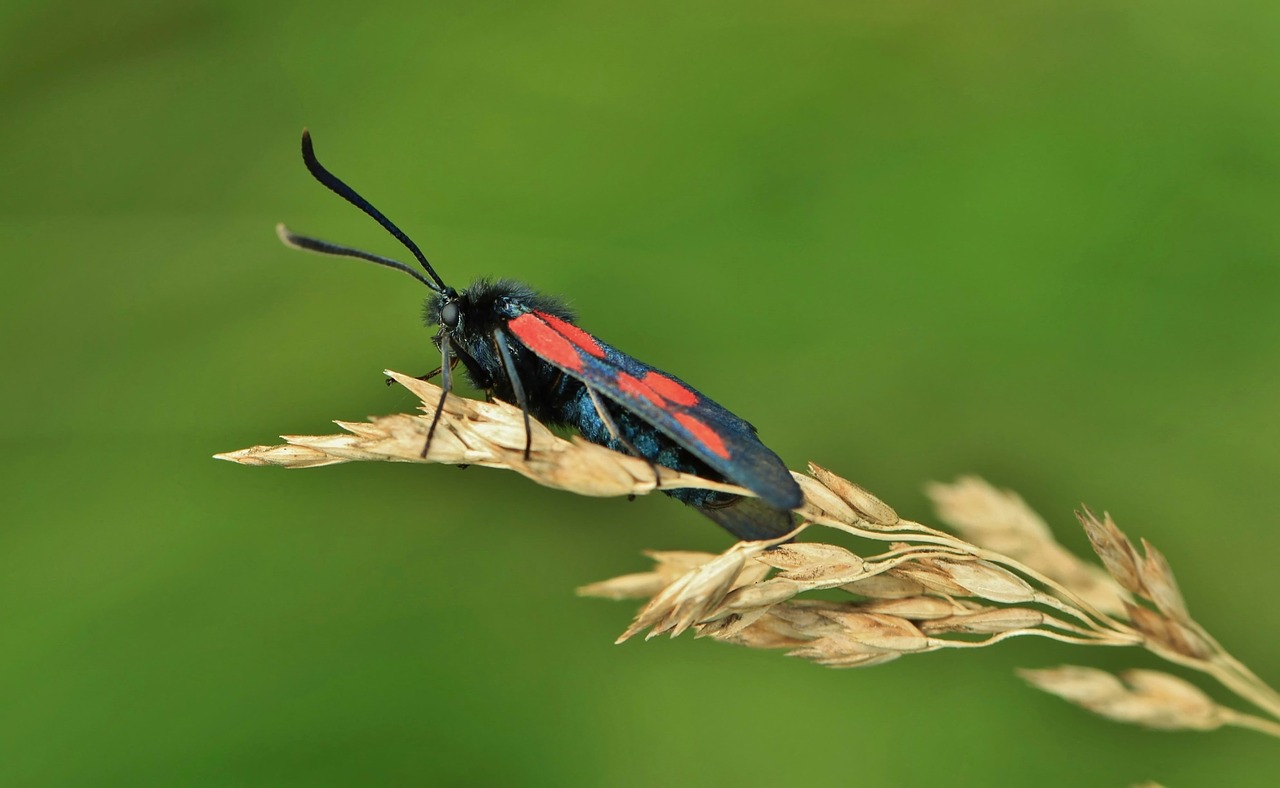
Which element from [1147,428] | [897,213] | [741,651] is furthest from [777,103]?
[741,651]

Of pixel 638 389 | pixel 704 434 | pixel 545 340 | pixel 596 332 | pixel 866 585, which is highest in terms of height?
pixel 596 332

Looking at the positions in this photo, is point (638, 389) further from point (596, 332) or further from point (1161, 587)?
point (1161, 587)

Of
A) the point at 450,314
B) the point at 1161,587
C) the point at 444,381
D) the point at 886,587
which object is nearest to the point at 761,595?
the point at 886,587

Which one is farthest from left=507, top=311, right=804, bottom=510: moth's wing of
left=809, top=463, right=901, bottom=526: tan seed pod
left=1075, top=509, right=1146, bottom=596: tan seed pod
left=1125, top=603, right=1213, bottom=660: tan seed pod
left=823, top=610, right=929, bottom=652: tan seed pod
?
left=1125, top=603, right=1213, bottom=660: tan seed pod

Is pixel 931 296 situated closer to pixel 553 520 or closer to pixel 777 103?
pixel 777 103

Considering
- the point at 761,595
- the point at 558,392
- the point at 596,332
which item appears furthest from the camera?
the point at 596,332

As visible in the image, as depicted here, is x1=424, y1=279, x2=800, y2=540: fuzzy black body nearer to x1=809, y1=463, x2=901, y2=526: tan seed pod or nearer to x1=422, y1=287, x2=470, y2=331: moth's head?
x1=422, y1=287, x2=470, y2=331: moth's head

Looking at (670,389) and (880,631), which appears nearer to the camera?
(880,631)
